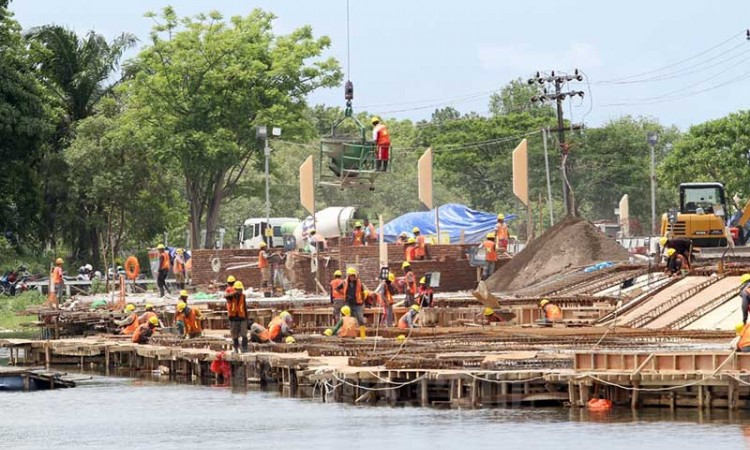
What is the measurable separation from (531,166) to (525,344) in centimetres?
8234

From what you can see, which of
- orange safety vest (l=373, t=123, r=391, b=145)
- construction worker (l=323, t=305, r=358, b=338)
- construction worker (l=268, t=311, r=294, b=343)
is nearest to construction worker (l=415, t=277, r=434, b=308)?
construction worker (l=323, t=305, r=358, b=338)

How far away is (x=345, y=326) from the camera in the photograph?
45531 millimetres

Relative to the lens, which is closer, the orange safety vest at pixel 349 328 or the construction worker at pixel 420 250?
the orange safety vest at pixel 349 328

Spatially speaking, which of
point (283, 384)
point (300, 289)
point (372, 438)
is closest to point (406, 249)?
point (300, 289)

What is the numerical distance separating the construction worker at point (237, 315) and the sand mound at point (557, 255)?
1718 centimetres

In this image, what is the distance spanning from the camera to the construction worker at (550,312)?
1870 inches

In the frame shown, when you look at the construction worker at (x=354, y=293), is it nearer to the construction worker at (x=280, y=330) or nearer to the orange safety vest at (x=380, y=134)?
the construction worker at (x=280, y=330)

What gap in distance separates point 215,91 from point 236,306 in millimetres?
44887

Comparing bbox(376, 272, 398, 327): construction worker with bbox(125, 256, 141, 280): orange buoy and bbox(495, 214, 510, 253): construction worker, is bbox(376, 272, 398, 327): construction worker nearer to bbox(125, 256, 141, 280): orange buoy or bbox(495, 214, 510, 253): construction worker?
bbox(495, 214, 510, 253): construction worker

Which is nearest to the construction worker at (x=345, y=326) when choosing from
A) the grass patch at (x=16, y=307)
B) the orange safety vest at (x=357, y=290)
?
the orange safety vest at (x=357, y=290)

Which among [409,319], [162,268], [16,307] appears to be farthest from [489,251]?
[16,307]

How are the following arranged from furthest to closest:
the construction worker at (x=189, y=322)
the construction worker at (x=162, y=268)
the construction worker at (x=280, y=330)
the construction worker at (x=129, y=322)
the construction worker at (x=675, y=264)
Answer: the construction worker at (x=162, y=268)
the construction worker at (x=129, y=322)
the construction worker at (x=675, y=264)
the construction worker at (x=189, y=322)
the construction worker at (x=280, y=330)

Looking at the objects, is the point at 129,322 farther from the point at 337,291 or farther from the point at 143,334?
the point at 337,291

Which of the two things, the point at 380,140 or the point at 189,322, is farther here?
the point at 189,322
